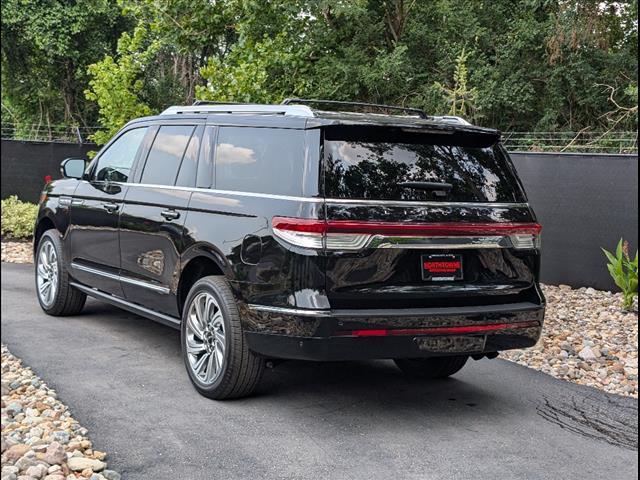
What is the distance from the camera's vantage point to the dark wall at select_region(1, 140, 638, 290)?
9.33 meters

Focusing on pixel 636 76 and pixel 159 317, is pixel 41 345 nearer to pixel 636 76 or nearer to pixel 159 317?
pixel 159 317

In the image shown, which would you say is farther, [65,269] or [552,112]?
[552,112]

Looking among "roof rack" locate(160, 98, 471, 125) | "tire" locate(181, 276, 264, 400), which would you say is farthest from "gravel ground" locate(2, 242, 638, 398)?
"tire" locate(181, 276, 264, 400)

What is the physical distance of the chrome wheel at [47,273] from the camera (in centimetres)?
735

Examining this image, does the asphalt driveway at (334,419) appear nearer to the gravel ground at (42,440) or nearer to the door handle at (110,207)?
the gravel ground at (42,440)

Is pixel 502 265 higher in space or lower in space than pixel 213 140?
lower

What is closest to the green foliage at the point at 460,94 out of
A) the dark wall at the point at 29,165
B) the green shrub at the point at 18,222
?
the green shrub at the point at 18,222

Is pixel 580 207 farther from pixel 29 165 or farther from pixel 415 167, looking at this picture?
pixel 29 165

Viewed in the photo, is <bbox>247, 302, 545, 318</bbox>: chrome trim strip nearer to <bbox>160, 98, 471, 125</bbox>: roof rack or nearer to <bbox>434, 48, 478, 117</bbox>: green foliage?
<bbox>160, 98, 471, 125</bbox>: roof rack

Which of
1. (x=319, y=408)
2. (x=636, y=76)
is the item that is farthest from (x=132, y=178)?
(x=636, y=76)

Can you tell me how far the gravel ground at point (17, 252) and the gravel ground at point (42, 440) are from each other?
7022mm

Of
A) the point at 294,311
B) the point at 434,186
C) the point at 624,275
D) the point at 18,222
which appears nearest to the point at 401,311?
the point at 294,311

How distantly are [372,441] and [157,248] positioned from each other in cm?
219

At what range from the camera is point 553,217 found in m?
9.92
